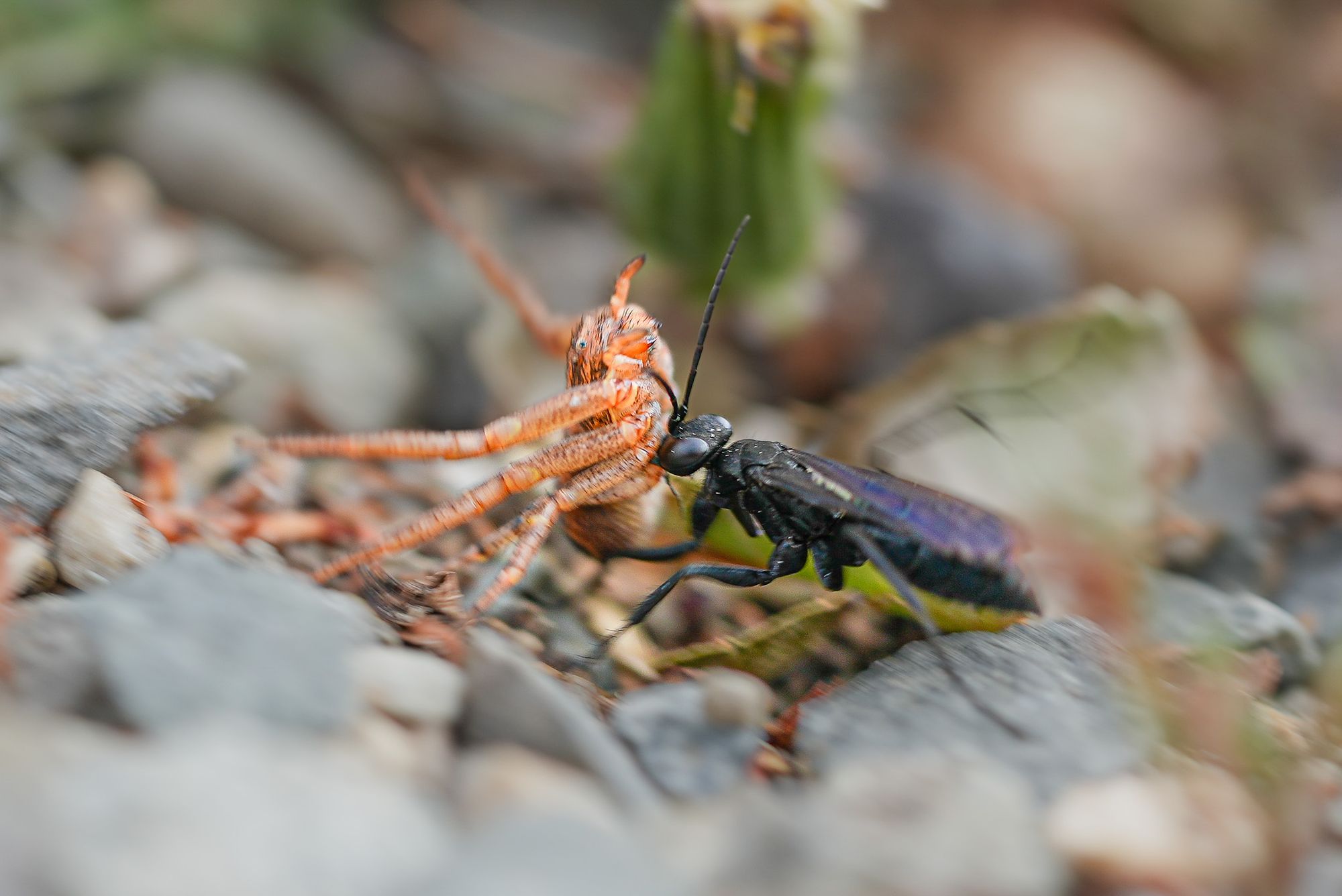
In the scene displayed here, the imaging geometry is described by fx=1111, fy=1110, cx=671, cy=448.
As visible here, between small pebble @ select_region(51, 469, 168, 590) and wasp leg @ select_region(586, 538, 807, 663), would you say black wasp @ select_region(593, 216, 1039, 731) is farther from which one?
small pebble @ select_region(51, 469, 168, 590)

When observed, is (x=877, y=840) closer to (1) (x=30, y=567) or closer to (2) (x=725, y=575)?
(2) (x=725, y=575)

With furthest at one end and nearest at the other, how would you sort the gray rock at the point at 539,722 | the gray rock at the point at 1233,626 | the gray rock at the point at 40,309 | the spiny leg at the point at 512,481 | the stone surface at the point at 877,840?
the gray rock at the point at 40,309 < the gray rock at the point at 1233,626 < the spiny leg at the point at 512,481 < the gray rock at the point at 539,722 < the stone surface at the point at 877,840

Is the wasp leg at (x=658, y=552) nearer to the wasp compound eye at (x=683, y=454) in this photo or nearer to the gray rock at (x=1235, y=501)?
the wasp compound eye at (x=683, y=454)

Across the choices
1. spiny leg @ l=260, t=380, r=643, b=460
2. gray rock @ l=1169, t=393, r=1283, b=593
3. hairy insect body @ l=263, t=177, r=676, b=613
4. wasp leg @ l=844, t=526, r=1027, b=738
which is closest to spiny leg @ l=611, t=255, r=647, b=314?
hairy insect body @ l=263, t=177, r=676, b=613

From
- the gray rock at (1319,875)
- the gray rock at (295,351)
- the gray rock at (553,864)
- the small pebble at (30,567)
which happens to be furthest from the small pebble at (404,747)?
the gray rock at (295,351)

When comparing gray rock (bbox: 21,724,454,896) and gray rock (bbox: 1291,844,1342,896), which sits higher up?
gray rock (bbox: 1291,844,1342,896)

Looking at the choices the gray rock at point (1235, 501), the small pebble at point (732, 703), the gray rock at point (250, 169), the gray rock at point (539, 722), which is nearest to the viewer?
the gray rock at point (539, 722)
